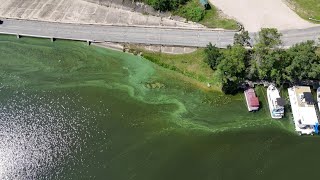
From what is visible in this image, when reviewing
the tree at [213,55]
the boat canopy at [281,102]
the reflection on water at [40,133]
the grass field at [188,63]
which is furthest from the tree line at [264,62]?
the reflection on water at [40,133]

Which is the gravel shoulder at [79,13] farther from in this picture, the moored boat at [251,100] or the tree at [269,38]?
the moored boat at [251,100]

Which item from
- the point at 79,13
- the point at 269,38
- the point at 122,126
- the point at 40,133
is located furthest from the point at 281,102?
the point at 79,13

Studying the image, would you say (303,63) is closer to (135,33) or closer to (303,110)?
(303,110)

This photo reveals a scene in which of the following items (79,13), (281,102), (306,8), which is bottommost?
(281,102)

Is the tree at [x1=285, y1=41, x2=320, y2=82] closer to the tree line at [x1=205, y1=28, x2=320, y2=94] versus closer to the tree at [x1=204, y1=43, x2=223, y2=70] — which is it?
the tree line at [x1=205, y1=28, x2=320, y2=94]

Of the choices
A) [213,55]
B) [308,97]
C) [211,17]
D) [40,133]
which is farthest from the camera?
[211,17]

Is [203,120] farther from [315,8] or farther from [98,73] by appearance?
→ [315,8]
